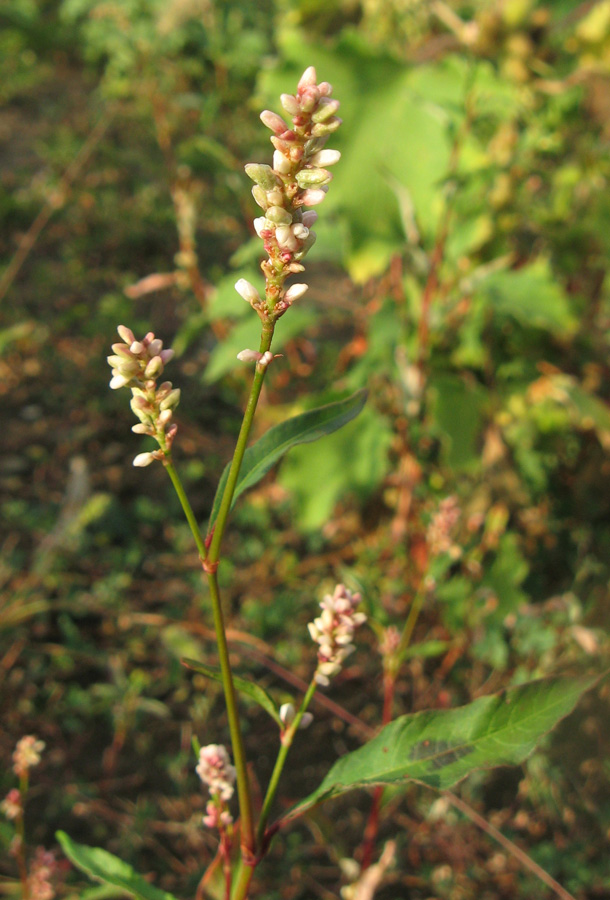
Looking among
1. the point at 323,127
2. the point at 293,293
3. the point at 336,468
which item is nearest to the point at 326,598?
the point at 293,293

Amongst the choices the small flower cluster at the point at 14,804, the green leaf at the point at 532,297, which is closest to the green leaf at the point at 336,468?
the green leaf at the point at 532,297

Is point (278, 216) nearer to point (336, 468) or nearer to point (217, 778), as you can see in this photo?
point (217, 778)

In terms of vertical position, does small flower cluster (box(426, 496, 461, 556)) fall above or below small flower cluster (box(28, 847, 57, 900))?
above

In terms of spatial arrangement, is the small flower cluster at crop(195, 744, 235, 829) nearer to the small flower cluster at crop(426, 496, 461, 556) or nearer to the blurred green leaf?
the small flower cluster at crop(426, 496, 461, 556)

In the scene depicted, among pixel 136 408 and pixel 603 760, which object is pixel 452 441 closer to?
pixel 603 760

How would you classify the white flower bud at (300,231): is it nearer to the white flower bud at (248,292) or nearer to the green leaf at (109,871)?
the white flower bud at (248,292)

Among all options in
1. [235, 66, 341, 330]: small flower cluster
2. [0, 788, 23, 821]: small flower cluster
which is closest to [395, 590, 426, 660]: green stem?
[0, 788, 23, 821]: small flower cluster

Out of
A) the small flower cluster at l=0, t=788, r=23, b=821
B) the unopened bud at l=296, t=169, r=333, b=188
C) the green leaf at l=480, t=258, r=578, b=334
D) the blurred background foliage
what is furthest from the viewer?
the green leaf at l=480, t=258, r=578, b=334
